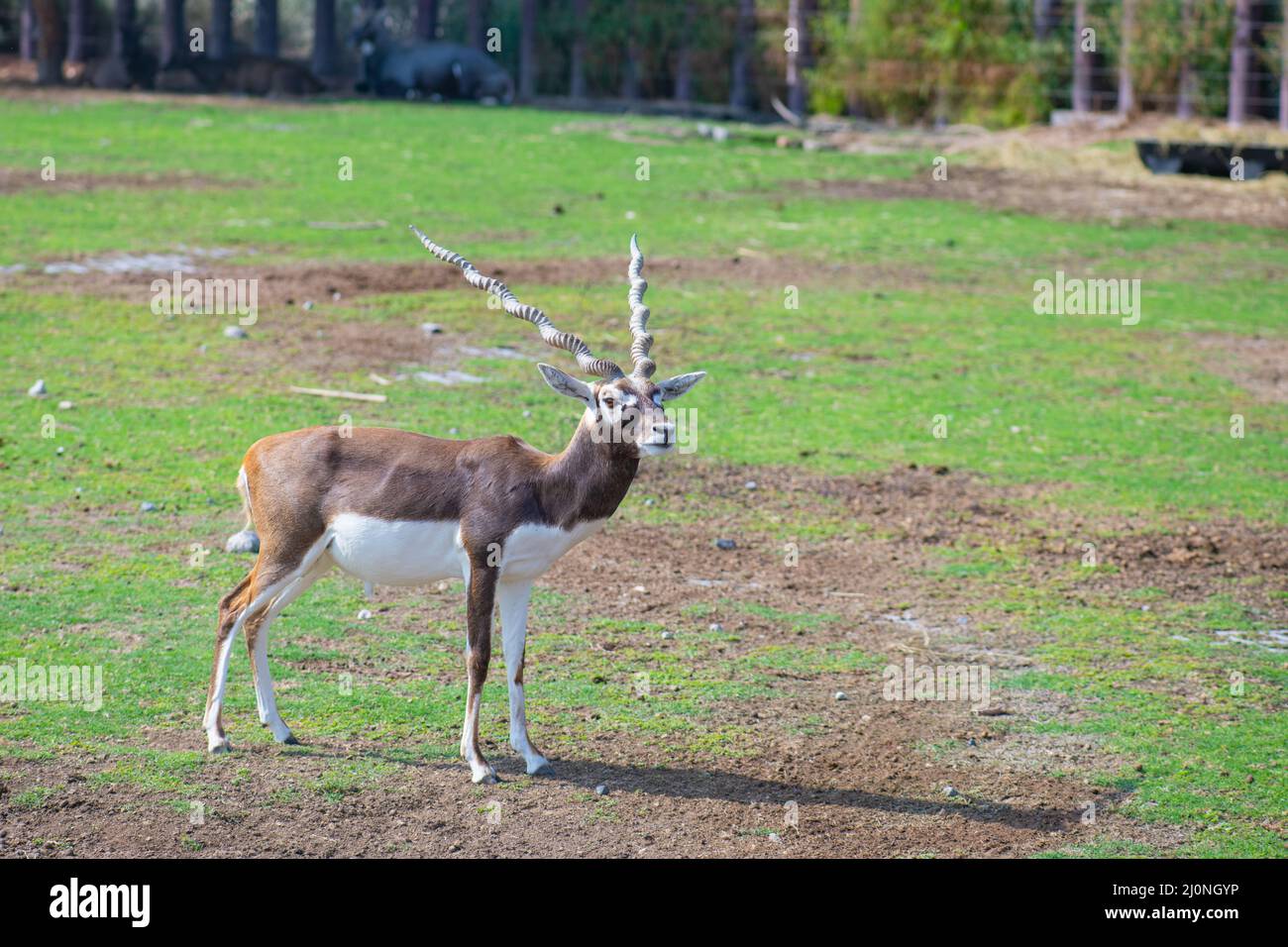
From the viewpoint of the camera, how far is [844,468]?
37.9 ft

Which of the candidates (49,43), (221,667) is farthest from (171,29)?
(221,667)

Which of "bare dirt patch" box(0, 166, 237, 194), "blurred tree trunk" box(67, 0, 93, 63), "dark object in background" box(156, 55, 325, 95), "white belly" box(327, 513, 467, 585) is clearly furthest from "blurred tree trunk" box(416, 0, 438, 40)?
"white belly" box(327, 513, 467, 585)

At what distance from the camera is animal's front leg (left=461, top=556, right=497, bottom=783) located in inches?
262

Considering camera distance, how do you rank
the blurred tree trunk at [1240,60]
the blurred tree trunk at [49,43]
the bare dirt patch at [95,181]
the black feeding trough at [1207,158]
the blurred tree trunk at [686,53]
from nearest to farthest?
the bare dirt patch at [95,181] → the black feeding trough at [1207,158] → the blurred tree trunk at [1240,60] → the blurred tree trunk at [49,43] → the blurred tree trunk at [686,53]

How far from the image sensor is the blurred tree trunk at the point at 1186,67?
98.9 feet

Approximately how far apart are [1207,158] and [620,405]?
21.5 meters

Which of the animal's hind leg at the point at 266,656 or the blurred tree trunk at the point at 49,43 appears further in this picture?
the blurred tree trunk at the point at 49,43

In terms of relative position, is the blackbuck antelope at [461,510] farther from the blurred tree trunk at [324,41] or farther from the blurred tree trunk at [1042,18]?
the blurred tree trunk at [324,41]

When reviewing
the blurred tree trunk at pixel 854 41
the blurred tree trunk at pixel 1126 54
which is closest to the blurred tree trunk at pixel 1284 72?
the blurred tree trunk at pixel 1126 54

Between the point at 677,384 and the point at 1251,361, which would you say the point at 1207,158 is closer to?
the point at 1251,361

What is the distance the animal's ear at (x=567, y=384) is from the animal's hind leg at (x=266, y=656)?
123 cm

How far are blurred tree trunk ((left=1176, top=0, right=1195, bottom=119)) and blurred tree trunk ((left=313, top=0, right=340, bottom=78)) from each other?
740 inches

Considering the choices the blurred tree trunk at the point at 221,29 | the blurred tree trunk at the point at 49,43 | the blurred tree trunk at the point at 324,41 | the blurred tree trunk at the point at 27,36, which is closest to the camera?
the blurred tree trunk at the point at 49,43

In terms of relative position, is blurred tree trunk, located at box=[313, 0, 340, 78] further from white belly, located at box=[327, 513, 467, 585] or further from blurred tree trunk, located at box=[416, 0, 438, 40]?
white belly, located at box=[327, 513, 467, 585]
